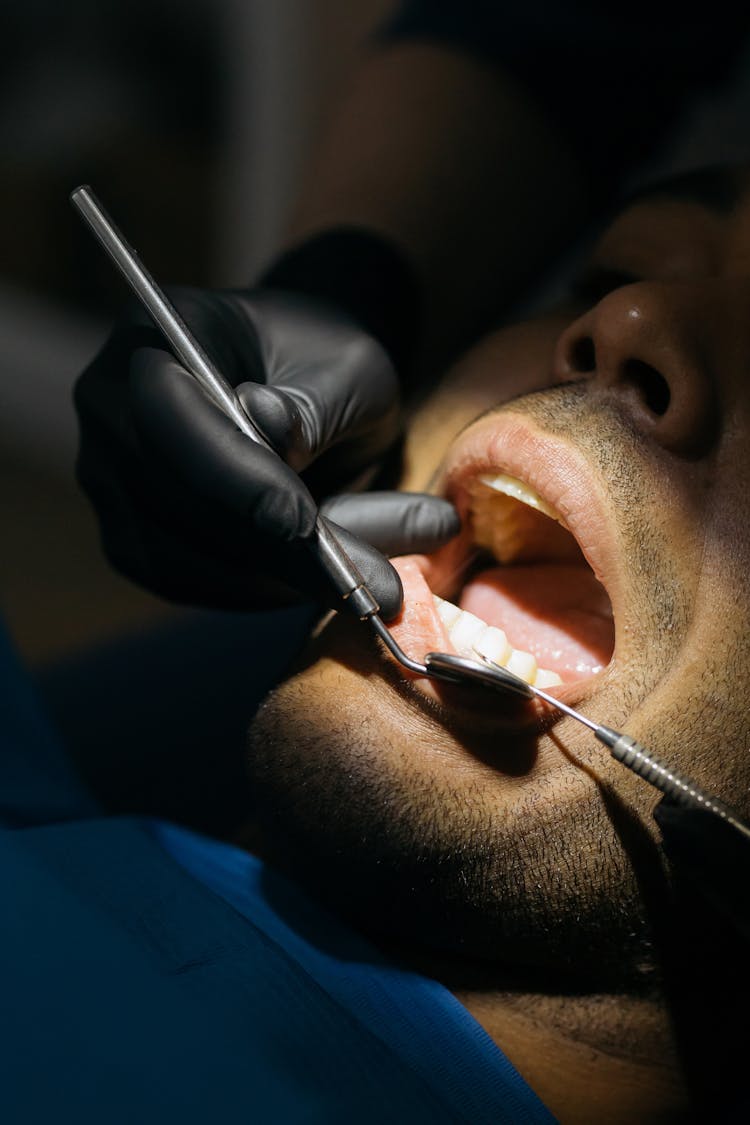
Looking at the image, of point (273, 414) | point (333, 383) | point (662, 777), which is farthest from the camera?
point (333, 383)

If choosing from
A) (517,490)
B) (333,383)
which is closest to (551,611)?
(517,490)

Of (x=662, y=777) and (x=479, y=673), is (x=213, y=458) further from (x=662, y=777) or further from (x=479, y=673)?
(x=662, y=777)

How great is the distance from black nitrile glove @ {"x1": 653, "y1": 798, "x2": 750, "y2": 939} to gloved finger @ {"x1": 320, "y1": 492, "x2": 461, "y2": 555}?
0.27 metres

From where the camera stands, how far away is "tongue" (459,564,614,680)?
2.70ft

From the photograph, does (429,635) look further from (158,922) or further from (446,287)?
(446,287)

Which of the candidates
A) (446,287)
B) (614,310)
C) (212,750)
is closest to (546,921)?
(614,310)

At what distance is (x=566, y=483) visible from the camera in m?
0.69

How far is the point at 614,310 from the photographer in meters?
0.71

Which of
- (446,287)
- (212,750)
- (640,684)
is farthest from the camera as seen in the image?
(446,287)

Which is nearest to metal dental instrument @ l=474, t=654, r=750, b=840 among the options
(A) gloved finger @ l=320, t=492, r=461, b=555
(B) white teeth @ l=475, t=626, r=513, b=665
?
(B) white teeth @ l=475, t=626, r=513, b=665

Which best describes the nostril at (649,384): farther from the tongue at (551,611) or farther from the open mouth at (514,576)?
the tongue at (551,611)

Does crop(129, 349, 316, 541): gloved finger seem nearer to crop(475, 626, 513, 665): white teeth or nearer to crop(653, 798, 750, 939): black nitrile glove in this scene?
crop(475, 626, 513, 665): white teeth

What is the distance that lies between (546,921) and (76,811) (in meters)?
0.42

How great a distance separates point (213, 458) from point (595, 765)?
1.05 ft
